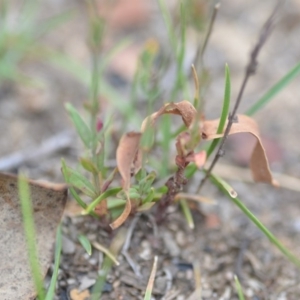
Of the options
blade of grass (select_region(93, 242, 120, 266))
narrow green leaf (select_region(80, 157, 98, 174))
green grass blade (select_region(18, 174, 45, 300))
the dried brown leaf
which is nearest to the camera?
green grass blade (select_region(18, 174, 45, 300))

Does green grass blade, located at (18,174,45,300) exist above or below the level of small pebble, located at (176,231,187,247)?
above

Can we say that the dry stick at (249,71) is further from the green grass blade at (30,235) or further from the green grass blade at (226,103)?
the green grass blade at (30,235)

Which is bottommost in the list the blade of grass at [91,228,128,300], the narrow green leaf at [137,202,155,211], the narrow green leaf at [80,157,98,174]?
the blade of grass at [91,228,128,300]

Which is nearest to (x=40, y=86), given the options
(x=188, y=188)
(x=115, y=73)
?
(x=115, y=73)

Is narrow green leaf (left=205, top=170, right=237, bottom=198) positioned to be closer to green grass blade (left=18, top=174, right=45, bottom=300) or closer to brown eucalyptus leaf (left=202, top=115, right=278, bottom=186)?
brown eucalyptus leaf (left=202, top=115, right=278, bottom=186)

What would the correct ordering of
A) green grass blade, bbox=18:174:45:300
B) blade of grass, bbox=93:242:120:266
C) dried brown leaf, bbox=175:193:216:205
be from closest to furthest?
green grass blade, bbox=18:174:45:300 → blade of grass, bbox=93:242:120:266 → dried brown leaf, bbox=175:193:216:205

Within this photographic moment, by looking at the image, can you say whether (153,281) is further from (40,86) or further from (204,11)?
(204,11)

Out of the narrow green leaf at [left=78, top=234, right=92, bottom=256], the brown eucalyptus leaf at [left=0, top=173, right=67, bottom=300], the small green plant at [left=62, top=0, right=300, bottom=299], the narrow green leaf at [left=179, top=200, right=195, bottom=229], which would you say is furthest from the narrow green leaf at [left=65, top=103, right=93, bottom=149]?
the narrow green leaf at [left=179, top=200, right=195, bottom=229]
